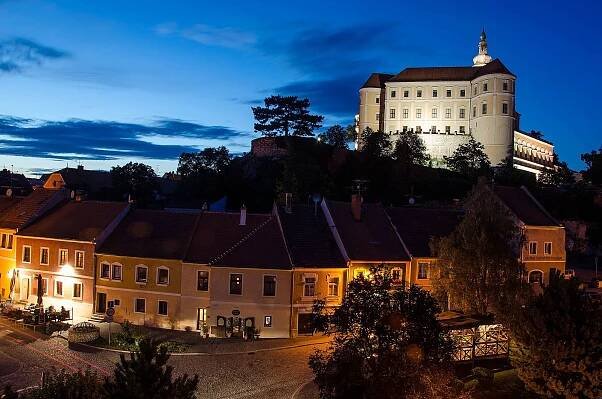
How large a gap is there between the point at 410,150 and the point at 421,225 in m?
61.8

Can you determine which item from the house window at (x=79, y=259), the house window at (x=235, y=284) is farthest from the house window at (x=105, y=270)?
the house window at (x=235, y=284)

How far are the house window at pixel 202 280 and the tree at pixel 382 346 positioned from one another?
1913cm

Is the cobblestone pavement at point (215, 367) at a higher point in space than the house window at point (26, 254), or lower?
lower

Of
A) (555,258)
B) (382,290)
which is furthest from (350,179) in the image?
(382,290)

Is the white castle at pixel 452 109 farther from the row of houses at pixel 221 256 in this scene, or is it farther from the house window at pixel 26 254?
the house window at pixel 26 254

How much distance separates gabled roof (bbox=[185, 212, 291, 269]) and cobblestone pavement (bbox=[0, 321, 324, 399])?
6.65 metres

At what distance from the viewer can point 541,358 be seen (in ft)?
72.8

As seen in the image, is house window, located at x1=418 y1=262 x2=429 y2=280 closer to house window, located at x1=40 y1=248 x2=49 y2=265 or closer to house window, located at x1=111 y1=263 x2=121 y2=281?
house window, located at x1=111 y1=263 x2=121 y2=281

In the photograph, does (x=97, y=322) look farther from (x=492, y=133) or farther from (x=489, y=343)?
(x=492, y=133)

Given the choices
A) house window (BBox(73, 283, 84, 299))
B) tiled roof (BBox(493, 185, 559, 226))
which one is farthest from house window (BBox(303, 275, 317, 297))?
tiled roof (BBox(493, 185, 559, 226))

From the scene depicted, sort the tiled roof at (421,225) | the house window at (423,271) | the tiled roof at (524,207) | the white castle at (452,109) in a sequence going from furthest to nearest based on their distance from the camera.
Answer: the white castle at (452,109), the tiled roof at (524,207), the tiled roof at (421,225), the house window at (423,271)

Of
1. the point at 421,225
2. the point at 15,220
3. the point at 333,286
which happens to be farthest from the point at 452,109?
the point at 15,220

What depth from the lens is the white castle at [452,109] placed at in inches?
4727

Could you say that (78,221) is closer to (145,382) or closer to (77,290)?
(77,290)
